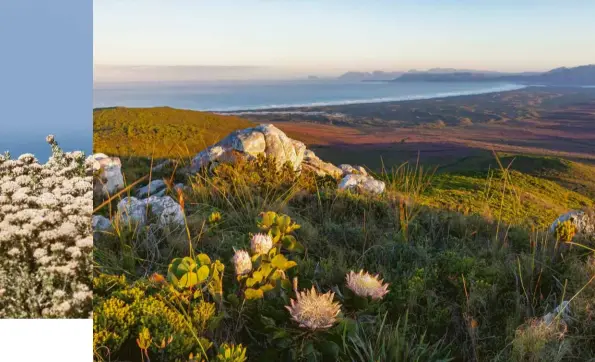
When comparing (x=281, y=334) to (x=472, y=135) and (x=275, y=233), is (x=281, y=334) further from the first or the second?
(x=472, y=135)

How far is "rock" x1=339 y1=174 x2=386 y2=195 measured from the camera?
171 inches

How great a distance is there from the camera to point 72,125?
258 centimetres

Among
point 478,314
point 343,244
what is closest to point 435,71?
point 343,244

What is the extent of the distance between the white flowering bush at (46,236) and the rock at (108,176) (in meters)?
1.36

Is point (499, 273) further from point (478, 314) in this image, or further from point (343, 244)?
point (343, 244)

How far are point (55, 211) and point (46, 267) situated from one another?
331 mm

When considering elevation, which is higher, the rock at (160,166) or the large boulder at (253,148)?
the large boulder at (253,148)

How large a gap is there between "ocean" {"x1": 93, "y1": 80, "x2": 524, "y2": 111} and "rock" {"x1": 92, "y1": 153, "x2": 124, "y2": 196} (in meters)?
0.49

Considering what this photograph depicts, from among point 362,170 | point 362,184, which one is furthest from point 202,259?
point 362,170

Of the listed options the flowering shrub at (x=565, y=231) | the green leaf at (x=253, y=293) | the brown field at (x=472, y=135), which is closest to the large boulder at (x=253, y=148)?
the brown field at (x=472, y=135)

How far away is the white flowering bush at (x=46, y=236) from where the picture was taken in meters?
2.53

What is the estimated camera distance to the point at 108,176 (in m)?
4.37

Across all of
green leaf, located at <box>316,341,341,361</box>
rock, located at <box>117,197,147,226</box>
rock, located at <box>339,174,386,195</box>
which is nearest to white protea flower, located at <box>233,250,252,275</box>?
green leaf, located at <box>316,341,341,361</box>

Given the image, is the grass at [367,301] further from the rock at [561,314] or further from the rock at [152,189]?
the rock at [152,189]
